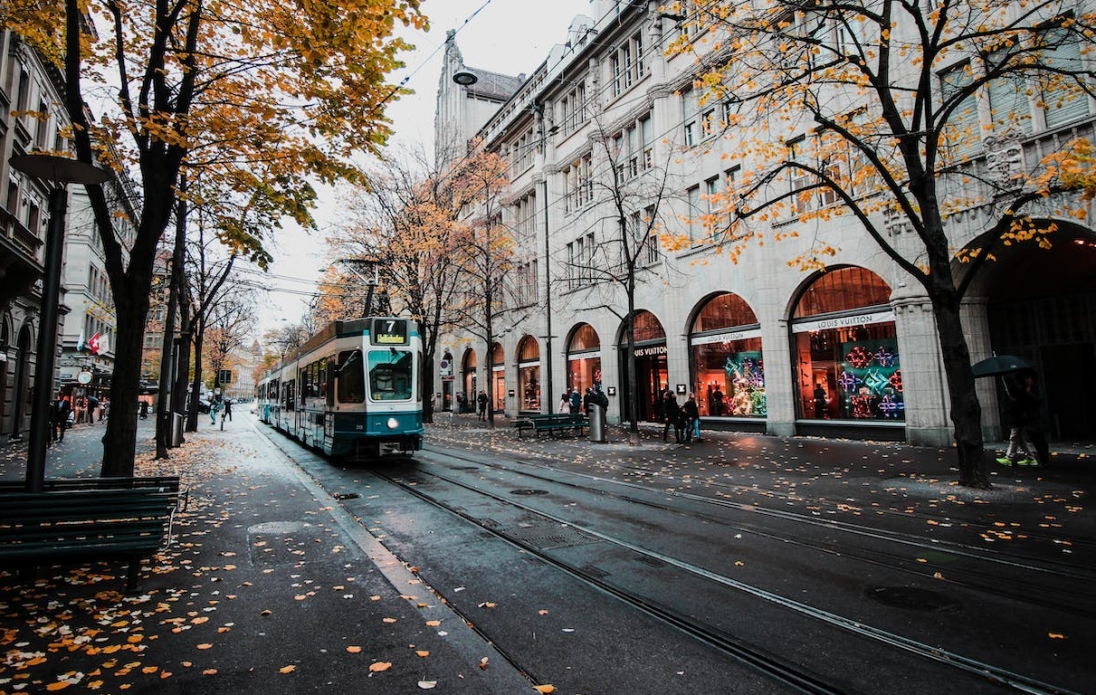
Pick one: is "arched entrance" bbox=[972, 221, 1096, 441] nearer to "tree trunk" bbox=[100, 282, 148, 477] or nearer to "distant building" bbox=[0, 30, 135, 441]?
"tree trunk" bbox=[100, 282, 148, 477]

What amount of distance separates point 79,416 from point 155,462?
2949cm

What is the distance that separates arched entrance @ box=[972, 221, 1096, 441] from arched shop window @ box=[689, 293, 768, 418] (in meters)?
6.77

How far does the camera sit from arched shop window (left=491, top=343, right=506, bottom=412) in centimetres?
3878

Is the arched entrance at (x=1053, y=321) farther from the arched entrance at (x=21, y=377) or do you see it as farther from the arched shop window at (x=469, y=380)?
the arched entrance at (x=21, y=377)

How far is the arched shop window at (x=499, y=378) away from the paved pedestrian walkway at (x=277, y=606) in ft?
91.4

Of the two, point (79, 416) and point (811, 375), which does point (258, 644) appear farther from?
point (79, 416)

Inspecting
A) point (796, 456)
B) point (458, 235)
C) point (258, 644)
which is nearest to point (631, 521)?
point (258, 644)

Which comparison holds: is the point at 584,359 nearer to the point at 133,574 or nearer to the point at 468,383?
the point at 468,383

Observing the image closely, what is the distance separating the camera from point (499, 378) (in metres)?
39.8

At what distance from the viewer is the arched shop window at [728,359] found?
2061 cm

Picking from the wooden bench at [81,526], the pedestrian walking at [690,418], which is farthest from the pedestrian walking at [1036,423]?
the wooden bench at [81,526]

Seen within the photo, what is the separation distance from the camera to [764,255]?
64.8 feet

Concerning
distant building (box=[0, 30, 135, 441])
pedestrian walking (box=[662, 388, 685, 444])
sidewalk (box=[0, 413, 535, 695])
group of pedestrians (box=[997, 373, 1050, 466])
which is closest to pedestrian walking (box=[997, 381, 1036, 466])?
group of pedestrians (box=[997, 373, 1050, 466])

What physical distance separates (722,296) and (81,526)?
20640 mm
